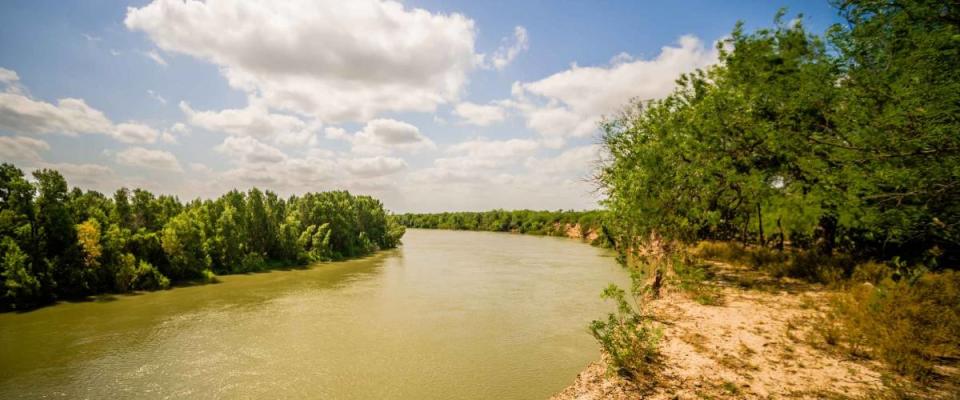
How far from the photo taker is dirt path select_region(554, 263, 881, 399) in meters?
7.43

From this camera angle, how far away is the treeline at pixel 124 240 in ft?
78.2

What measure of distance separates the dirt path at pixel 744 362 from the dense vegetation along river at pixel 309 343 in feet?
11.2

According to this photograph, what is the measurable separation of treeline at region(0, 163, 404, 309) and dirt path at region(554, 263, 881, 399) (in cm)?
3294

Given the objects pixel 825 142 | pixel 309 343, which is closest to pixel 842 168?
pixel 825 142

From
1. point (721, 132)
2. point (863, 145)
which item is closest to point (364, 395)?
point (863, 145)

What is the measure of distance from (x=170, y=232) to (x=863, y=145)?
136ft

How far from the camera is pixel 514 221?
134250 millimetres

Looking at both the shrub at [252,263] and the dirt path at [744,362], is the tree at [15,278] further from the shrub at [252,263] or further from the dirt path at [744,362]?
the dirt path at [744,362]

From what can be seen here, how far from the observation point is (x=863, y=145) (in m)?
7.90

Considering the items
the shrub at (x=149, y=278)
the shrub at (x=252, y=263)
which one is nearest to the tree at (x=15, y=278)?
Result: the shrub at (x=149, y=278)

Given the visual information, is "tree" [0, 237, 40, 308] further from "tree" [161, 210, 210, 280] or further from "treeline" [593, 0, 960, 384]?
"treeline" [593, 0, 960, 384]

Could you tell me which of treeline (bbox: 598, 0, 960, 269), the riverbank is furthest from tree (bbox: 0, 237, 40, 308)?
treeline (bbox: 598, 0, 960, 269)

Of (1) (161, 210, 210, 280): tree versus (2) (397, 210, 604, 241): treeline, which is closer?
(1) (161, 210, 210, 280): tree

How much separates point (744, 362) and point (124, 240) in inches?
1512
